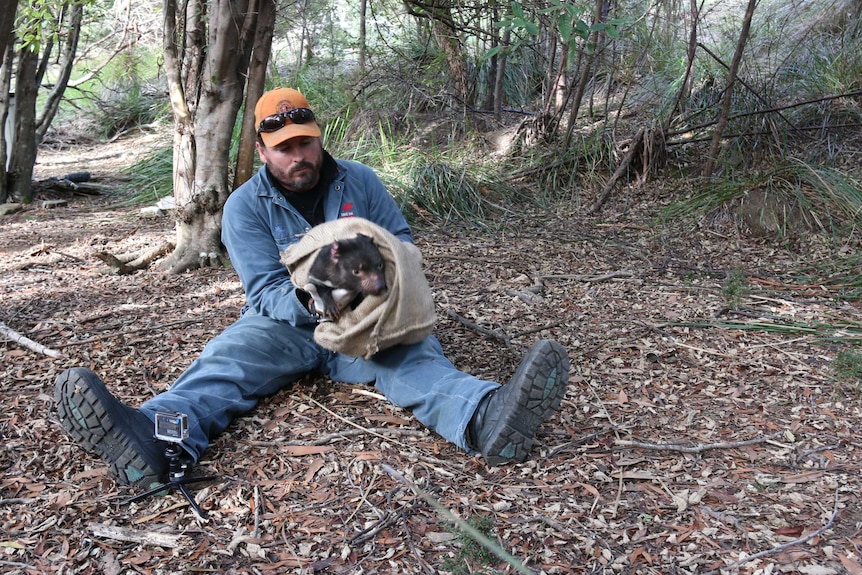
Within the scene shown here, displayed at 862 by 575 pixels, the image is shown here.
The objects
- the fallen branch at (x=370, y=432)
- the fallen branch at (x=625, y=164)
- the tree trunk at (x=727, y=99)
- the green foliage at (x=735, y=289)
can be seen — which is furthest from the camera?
the fallen branch at (x=625, y=164)

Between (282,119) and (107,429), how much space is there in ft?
4.26

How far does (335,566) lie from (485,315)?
6.38 feet

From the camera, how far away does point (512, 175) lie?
623cm

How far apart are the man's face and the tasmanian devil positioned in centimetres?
55

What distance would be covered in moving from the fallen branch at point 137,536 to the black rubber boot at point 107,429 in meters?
0.18

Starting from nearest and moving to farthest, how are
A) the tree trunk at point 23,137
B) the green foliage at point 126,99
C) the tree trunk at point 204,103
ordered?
the tree trunk at point 204,103 < the tree trunk at point 23,137 < the green foliage at point 126,99

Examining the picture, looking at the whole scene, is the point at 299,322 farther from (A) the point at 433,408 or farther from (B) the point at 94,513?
(B) the point at 94,513

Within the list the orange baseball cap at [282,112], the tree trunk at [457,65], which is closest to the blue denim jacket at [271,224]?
the orange baseball cap at [282,112]

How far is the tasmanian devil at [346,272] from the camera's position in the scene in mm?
2299

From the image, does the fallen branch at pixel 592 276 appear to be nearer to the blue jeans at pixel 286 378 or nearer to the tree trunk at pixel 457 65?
the blue jeans at pixel 286 378

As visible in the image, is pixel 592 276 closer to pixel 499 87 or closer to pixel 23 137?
pixel 499 87

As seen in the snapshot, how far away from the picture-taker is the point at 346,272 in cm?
231

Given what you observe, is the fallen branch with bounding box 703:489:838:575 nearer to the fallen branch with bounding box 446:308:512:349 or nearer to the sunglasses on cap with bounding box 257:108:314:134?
the fallen branch with bounding box 446:308:512:349

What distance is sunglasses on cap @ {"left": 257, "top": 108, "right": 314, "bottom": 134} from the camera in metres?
2.65
